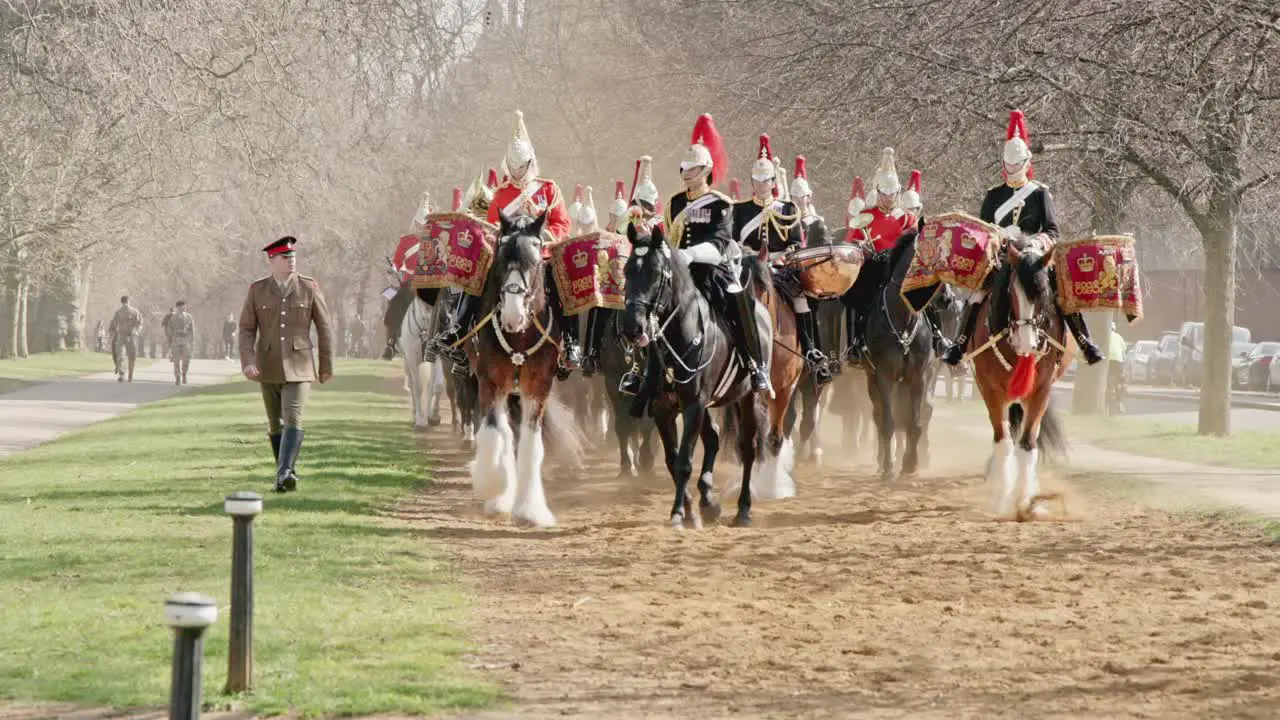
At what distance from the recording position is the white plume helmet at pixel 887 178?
19.0m

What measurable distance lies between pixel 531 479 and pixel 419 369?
35.6 feet

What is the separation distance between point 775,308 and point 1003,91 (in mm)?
3490

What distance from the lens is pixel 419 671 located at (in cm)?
858

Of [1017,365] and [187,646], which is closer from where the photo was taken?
[187,646]

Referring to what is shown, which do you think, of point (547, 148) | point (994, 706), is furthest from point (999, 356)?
point (547, 148)

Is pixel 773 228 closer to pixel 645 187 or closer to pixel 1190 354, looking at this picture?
pixel 645 187

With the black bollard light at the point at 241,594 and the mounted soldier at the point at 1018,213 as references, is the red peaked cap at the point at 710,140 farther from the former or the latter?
the black bollard light at the point at 241,594

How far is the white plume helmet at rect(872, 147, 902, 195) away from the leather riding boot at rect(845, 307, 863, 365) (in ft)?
4.81

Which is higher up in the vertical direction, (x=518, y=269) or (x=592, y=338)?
(x=518, y=269)

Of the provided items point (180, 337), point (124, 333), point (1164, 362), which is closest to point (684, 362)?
point (180, 337)

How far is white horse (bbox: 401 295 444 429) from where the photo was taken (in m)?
23.6

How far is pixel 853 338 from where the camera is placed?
1856 centimetres

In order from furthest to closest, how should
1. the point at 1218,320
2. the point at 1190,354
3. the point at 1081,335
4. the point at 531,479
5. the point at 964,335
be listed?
the point at 1190,354, the point at 1218,320, the point at 964,335, the point at 1081,335, the point at 531,479

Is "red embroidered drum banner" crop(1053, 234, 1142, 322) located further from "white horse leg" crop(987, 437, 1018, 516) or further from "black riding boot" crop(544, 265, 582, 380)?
"black riding boot" crop(544, 265, 582, 380)
